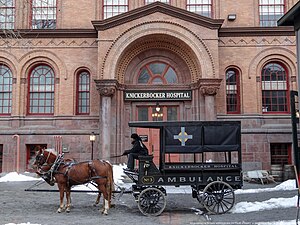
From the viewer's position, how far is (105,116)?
62.4 ft

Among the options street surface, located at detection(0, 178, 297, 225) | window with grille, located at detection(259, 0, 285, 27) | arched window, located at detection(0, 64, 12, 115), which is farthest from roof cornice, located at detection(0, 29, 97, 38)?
street surface, located at detection(0, 178, 297, 225)

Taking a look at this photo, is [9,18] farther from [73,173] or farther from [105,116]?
[73,173]

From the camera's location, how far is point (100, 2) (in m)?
22.1

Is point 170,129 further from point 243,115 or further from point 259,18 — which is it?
point 259,18

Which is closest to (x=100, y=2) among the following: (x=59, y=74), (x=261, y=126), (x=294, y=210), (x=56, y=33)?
(x=56, y=33)

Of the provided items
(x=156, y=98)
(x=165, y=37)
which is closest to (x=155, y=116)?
(x=156, y=98)

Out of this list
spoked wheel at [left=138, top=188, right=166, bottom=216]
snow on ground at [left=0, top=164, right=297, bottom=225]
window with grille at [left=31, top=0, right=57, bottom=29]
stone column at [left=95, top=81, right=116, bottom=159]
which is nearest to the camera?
spoked wheel at [left=138, top=188, right=166, bottom=216]

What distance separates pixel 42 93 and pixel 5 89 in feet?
7.83

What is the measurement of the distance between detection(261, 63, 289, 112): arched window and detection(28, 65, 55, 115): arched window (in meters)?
13.4

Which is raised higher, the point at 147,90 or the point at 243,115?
the point at 147,90

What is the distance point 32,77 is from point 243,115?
1345 centimetres

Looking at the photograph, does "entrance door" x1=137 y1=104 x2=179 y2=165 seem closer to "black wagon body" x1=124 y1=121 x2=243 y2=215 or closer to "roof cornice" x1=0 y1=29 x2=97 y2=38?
"roof cornice" x1=0 y1=29 x2=97 y2=38

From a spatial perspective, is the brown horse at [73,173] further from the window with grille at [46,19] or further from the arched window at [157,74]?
the window with grille at [46,19]

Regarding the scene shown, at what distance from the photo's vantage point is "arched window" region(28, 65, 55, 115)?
21.3 metres
